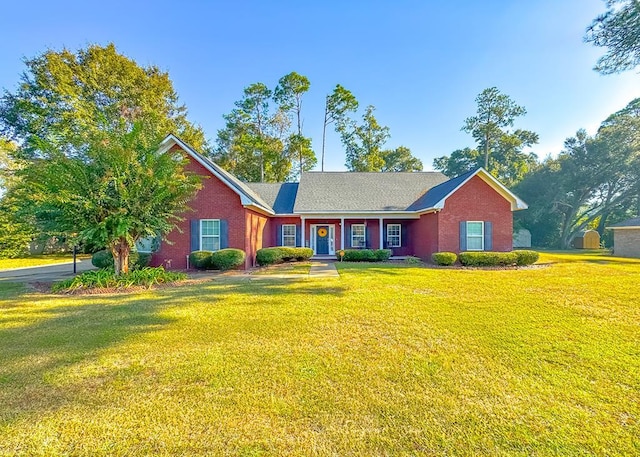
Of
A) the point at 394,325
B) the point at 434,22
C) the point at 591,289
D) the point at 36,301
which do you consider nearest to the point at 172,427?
the point at 394,325

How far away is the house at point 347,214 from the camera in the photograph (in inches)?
563

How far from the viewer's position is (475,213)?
1627cm

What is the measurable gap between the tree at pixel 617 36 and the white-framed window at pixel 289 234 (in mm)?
16568

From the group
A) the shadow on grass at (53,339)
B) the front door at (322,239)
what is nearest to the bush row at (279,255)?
the front door at (322,239)

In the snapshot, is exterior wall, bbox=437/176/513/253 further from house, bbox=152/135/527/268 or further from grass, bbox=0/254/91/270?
grass, bbox=0/254/91/270

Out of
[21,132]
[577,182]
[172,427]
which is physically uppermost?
[21,132]

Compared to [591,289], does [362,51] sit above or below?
above

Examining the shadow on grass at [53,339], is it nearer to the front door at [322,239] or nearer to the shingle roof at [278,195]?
the shingle roof at [278,195]

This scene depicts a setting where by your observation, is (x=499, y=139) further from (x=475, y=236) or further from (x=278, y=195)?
(x=278, y=195)

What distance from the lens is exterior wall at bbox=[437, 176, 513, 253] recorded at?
16.0 meters

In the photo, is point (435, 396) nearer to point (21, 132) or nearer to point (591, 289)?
point (591, 289)

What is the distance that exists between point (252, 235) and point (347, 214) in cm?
611

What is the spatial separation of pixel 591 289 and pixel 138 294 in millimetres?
13249

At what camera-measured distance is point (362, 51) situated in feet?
59.2
